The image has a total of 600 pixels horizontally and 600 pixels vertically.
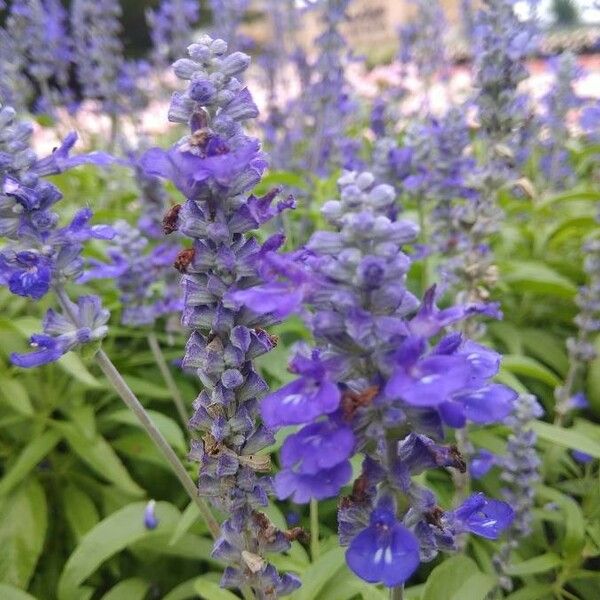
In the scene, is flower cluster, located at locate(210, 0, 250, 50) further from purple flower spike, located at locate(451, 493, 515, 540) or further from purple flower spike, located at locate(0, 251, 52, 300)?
purple flower spike, located at locate(451, 493, 515, 540)

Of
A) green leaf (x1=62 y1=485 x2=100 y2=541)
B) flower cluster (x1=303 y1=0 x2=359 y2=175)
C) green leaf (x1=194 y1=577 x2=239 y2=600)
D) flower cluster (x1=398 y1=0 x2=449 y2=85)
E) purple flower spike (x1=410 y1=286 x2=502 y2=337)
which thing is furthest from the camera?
flower cluster (x1=398 y1=0 x2=449 y2=85)

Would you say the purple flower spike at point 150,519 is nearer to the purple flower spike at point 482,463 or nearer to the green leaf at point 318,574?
the green leaf at point 318,574

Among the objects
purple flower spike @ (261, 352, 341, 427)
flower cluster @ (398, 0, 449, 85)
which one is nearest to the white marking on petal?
purple flower spike @ (261, 352, 341, 427)

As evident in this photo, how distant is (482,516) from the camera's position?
159 cm

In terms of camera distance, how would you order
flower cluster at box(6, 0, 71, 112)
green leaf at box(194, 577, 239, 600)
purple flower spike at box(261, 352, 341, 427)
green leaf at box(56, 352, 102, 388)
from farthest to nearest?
flower cluster at box(6, 0, 71, 112)
green leaf at box(56, 352, 102, 388)
green leaf at box(194, 577, 239, 600)
purple flower spike at box(261, 352, 341, 427)

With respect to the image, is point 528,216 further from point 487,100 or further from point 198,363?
point 198,363

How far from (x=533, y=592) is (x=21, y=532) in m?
1.90

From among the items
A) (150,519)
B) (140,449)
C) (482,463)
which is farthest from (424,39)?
(150,519)

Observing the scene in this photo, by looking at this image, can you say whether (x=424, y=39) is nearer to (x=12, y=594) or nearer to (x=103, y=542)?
(x=103, y=542)

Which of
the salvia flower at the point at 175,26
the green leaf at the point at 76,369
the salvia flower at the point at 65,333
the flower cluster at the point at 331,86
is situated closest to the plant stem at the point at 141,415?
the salvia flower at the point at 65,333

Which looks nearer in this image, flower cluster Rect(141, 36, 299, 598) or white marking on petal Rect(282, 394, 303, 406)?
white marking on petal Rect(282, 394, 303, 406)

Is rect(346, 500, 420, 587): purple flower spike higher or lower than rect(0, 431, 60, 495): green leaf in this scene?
higher

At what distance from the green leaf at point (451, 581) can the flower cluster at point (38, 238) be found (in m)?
1.11

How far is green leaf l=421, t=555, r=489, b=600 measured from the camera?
6.70 feet
